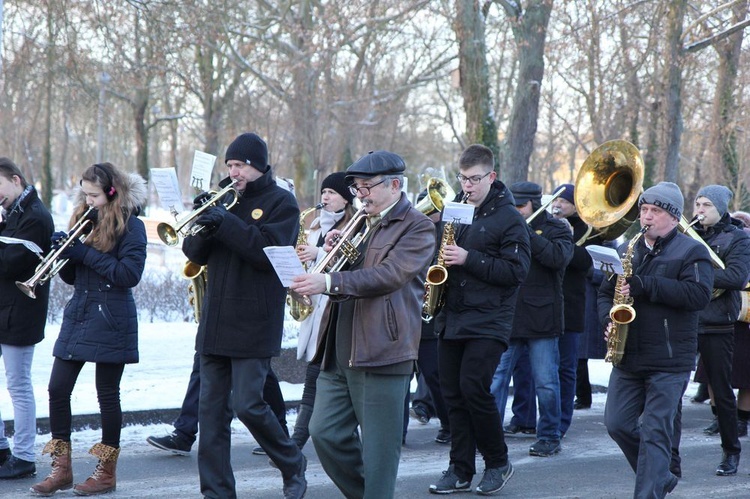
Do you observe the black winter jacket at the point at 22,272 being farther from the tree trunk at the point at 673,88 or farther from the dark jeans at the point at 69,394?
the tree trunk at the point at 673,88

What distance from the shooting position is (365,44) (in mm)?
22641

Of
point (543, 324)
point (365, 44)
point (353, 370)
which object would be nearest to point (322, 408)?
point (353, 370)

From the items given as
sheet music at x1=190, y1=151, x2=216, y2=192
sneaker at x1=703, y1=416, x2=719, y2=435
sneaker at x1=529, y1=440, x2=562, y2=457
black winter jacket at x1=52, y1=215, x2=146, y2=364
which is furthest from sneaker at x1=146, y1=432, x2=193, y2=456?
sneaker at x1=703, y1=416, x2=719, y2=435

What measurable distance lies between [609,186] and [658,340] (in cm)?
241

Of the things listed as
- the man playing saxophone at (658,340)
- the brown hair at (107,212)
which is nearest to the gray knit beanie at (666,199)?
the man playing saxophone at (658,340)

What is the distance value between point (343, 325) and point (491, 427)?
159 centimetres

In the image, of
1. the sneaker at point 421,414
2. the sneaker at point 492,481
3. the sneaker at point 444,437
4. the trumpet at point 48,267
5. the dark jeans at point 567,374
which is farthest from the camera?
the sneaker at point 421,414

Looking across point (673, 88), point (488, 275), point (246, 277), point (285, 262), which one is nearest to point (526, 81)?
point (673, 88)

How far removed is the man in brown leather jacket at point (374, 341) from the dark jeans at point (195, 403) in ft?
A: 6.32

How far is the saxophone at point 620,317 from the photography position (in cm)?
515

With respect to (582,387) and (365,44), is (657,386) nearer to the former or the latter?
(582,387)

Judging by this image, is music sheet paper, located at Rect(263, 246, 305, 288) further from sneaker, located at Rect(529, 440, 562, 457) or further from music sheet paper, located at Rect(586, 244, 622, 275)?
sneaker, located at Rect(529, 440, 562, 457)

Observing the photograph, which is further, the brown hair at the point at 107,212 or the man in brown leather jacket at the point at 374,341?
the brown hair at the point at 107,212

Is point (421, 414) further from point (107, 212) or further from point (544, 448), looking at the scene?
point (107, 212)
